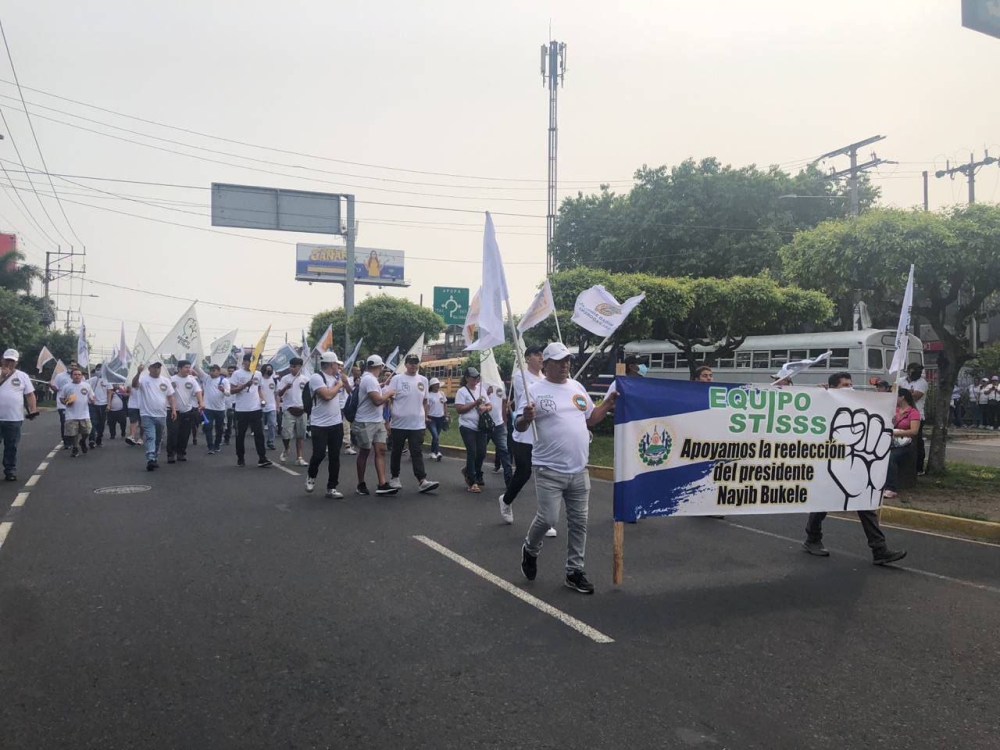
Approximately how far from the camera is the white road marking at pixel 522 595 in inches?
186

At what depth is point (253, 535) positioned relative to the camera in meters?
7.41

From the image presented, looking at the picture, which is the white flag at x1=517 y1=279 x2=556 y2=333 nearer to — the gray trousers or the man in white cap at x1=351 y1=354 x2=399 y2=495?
the gray trousers

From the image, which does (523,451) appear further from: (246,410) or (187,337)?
(187,337)

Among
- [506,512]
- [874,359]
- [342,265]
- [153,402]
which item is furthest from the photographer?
[342,265]

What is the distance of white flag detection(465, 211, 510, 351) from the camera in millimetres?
6164

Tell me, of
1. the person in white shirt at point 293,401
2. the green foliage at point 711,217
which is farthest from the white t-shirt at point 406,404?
the green foliage at point 711,217

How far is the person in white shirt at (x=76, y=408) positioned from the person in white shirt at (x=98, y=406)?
1.82 m

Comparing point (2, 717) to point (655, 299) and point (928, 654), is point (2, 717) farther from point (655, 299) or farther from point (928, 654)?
point (655, 299)

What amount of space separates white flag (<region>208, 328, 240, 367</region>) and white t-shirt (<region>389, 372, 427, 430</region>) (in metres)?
8.07

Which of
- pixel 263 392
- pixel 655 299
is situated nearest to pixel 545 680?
pixel 263 392

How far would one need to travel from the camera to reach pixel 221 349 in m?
17.1

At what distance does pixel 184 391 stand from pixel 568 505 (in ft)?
34.3

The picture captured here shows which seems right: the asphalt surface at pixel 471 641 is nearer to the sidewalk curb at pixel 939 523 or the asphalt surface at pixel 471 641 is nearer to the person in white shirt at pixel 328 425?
the sidewalk curb at pixel 939 523

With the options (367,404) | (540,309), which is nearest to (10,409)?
(367,404)
